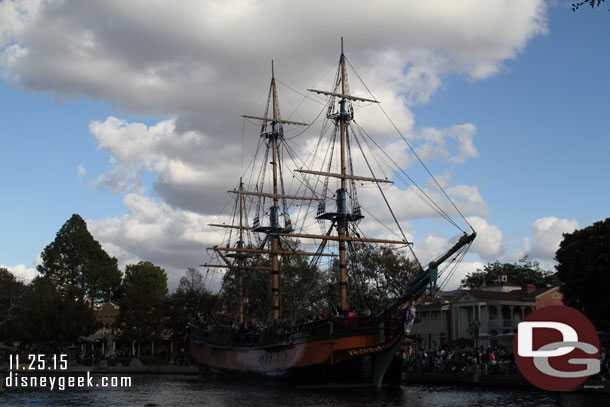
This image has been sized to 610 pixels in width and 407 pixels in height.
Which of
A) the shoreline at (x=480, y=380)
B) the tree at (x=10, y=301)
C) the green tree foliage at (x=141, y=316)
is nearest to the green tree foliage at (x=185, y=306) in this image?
the green tree foliage at (x=141, y=316)

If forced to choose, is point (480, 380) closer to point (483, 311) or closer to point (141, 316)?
point (483, 311)

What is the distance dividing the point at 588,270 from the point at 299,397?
2326 cm

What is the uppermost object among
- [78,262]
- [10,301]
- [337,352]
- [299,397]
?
[78,262]

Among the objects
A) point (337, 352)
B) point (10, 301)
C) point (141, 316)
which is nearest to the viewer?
point (337, 352)

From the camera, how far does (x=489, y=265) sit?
339ft

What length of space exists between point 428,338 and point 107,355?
33919 millimetres

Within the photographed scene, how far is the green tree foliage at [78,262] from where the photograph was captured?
3644 inches

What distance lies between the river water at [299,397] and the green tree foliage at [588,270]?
12.4m

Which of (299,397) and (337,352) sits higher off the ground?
(337,352)

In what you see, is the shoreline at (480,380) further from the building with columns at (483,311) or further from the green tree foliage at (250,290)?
the green tree foliage at (250,290)

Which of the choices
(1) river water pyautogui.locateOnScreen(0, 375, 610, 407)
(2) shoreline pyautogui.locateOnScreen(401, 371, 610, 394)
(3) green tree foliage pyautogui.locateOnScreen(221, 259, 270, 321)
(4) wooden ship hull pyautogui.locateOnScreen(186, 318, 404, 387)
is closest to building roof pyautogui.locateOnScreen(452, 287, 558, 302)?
(3) green tree foliage pyautogui.locateOnScreen(221, 259, 270, 321)

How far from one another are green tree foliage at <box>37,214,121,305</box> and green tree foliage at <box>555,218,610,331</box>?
63618 mm

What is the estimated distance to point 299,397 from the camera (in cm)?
3353

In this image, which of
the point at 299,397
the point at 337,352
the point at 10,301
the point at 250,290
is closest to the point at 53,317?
the point at 10,301
